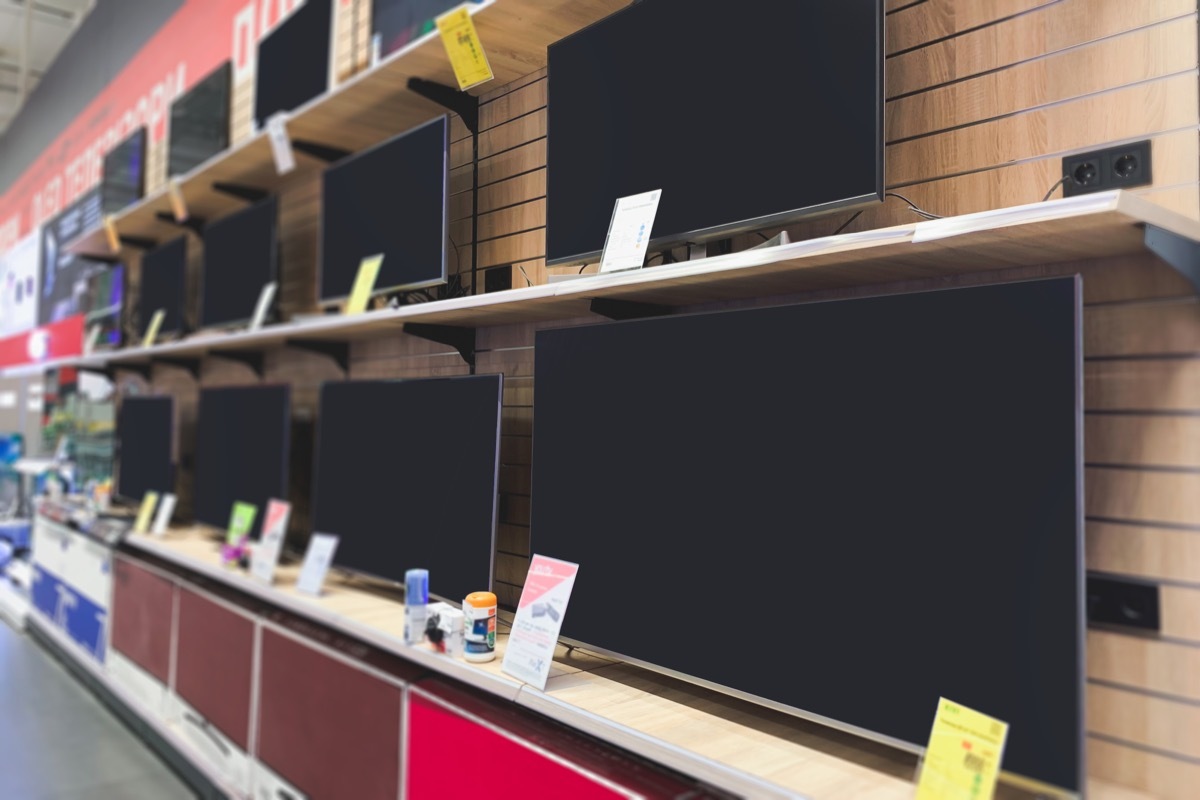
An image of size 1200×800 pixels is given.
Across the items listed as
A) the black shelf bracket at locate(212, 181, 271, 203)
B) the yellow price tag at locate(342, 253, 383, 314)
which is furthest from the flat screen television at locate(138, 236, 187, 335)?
the yellow price tag at locate(342, 253, 383, 314)

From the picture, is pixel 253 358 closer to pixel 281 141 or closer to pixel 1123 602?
pixel 281 141

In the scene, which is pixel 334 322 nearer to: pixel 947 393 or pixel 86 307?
pixel 947 393

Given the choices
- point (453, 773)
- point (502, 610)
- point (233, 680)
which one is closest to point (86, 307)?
point (233, 680)

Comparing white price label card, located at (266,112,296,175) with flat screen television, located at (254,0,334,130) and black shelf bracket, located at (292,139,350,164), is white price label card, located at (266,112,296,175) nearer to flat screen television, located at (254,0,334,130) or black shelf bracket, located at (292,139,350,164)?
black shelf bracket, located at (292,139,350,164)

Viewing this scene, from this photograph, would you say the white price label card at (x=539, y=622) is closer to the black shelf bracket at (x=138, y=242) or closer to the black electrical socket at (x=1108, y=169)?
the black electrical socket at (x=1108, y=169)

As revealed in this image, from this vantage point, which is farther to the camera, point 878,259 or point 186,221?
point 186,221

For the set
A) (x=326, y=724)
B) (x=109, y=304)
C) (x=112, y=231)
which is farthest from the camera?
(x=109, y=304)

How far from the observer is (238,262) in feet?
10.9

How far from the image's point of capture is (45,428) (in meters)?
5.88

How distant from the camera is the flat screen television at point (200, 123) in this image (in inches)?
157

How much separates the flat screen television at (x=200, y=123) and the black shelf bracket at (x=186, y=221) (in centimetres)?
29

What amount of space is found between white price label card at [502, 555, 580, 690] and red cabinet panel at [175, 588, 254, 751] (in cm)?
131

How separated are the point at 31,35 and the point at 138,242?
12.5 feet

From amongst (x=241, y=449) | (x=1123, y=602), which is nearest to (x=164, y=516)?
(x=241, y=449)
